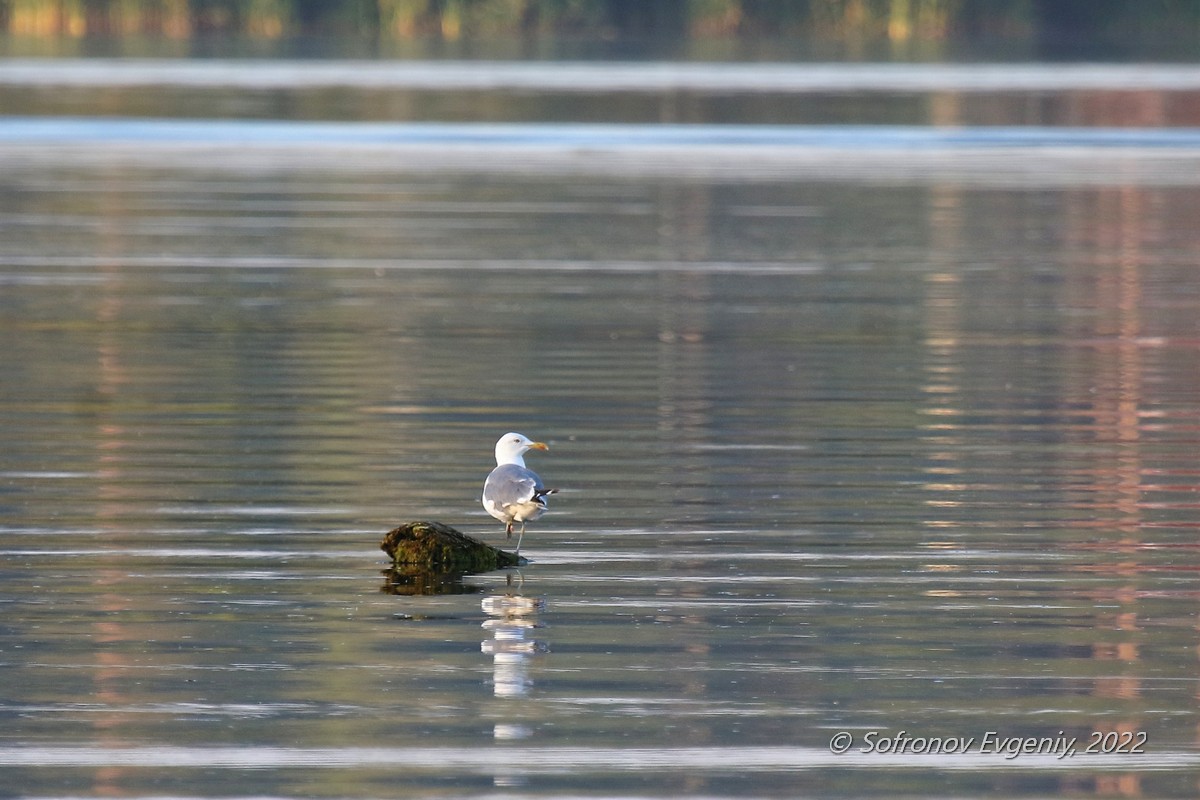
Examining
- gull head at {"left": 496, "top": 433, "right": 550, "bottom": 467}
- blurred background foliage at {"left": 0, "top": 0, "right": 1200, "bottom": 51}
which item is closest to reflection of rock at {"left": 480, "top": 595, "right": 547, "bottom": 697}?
gull head at {"left": 496, "top": 433, "right": 550, "bottom": 467}

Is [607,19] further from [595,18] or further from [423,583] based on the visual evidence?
[423,583]

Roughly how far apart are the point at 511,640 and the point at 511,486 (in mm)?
733

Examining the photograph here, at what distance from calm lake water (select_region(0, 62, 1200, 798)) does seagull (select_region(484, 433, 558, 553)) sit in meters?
0.20

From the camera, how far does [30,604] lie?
655 cm

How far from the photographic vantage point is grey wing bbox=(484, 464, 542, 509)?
6785 millimetres

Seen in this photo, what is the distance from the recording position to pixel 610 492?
27.1 feet

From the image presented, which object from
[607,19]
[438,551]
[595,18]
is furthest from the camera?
[607,19]

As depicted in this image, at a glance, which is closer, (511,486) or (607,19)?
(511,486)

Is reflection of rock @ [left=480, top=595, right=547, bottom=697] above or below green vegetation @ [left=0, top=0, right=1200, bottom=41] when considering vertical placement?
below

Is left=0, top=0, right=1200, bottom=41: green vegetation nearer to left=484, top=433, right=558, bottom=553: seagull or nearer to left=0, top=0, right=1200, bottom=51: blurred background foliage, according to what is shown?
left=0, top=0, right=1200, bottom=51: blurred background foliage

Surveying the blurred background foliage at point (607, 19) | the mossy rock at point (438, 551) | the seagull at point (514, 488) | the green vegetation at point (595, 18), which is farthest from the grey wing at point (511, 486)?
the green vegetation at point (595, 18)

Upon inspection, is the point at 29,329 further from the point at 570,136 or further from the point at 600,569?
the point at 570,136

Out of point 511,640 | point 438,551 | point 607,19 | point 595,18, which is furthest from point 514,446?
point 607,19

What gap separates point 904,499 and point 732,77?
97.1ft
